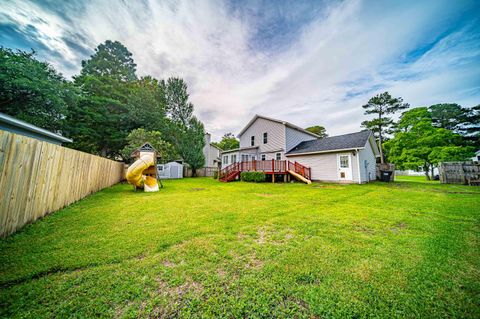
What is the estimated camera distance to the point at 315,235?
3176 mm

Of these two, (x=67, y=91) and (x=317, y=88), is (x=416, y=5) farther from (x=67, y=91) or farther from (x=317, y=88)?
(x=67, y=91)

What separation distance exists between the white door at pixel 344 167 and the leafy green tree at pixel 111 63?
108 ft

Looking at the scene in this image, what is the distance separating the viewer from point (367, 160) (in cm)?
1353

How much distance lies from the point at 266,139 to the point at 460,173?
1439 centimetres

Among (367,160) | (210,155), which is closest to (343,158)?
(367,160)

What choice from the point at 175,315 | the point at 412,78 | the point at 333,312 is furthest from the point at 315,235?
the point at 412,78

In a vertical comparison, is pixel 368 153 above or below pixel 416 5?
below

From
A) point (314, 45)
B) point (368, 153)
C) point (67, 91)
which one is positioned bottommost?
point (368, 153)

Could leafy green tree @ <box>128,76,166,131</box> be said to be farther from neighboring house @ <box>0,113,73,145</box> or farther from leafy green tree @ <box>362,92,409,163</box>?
leafy green tree @ <box>362,92,409,163</box>

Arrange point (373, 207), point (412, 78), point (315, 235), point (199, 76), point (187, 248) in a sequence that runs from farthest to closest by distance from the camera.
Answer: point (199, 76), point (412, 78), point (373, 207), point (315, 235), point (187, 248)

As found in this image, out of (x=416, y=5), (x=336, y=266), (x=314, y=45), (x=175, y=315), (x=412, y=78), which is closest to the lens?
(x=175, y=315)

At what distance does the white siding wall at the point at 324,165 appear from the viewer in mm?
12148

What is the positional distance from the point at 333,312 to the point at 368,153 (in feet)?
52.5

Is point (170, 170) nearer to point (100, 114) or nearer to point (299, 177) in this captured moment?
point (100, 114)
